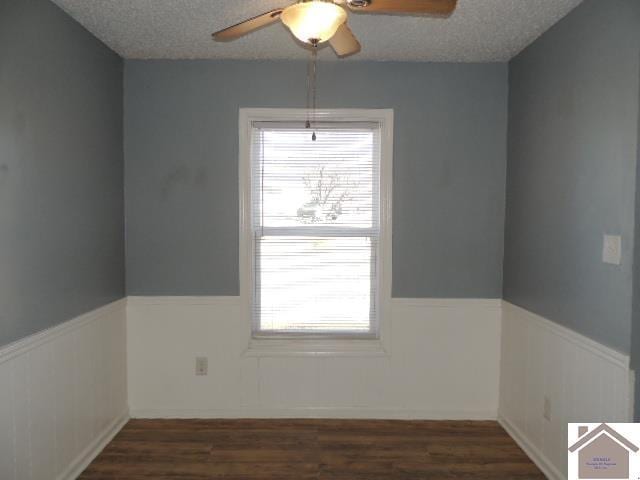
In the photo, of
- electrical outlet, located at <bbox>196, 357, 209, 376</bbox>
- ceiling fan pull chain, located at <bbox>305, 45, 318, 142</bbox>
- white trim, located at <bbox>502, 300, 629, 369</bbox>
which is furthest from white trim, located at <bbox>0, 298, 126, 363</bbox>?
white trim, located at <bbox>502, 300, 629, 369</bbox>

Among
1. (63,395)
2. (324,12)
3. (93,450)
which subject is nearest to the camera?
(324,12)

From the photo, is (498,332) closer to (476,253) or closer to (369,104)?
(476,253)

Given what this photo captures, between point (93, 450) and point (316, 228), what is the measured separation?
6.33 ft

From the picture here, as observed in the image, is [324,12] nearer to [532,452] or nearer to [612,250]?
[612,250]

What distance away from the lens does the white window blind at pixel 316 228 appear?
3.22 metres

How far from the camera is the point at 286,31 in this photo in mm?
2746

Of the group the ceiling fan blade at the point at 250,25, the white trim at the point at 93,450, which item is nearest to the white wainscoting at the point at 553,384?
the ceiling fan blade at the point at 250,25

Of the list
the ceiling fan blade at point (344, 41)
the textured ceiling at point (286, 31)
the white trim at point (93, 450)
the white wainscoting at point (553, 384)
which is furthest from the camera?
the white trim at point (93, 450)

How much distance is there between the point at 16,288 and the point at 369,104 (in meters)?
2.33

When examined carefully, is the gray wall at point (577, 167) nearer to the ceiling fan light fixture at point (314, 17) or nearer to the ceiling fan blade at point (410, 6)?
the ceiling fan blade at point (410, 6)

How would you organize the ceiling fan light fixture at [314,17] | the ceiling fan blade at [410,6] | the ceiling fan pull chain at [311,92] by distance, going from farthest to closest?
the ceiling fan pull chain at [311,92]
the ceiling fan blade at [410,6]
the ceiling fan light fixture at [314,17]

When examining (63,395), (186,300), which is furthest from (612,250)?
(63,395)

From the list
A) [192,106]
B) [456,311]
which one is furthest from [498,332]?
[192,106]

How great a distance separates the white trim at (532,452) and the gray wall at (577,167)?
0.80 m
